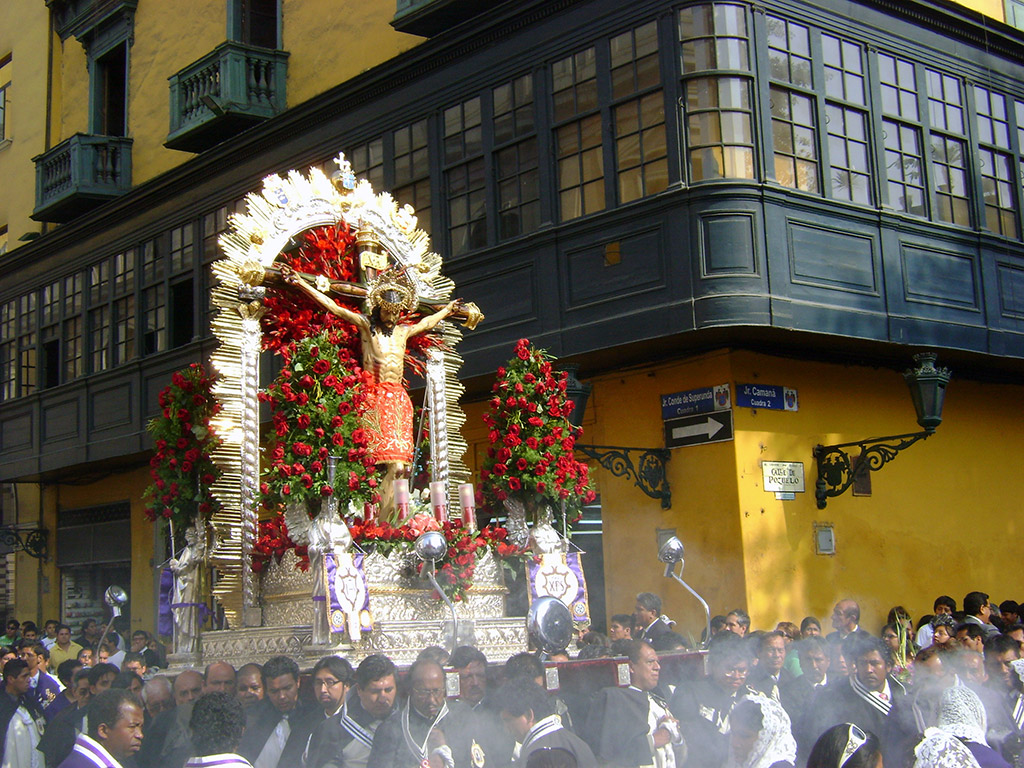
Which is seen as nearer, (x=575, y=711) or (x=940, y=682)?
(x=940, y=682)

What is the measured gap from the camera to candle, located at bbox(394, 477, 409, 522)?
27.6ft

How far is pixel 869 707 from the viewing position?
19.9 feet

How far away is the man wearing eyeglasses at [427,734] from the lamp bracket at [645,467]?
6645 mm

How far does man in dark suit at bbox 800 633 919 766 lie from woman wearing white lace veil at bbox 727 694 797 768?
93cm

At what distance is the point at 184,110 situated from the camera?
17734 mm

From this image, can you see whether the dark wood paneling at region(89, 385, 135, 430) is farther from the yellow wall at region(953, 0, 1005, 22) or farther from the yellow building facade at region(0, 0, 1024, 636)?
the yellow wall at region(953, 0, 1005, 22)

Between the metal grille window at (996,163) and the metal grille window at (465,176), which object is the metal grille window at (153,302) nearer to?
the metal grille window at (465,176)

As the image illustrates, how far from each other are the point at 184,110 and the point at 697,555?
10.4 meters

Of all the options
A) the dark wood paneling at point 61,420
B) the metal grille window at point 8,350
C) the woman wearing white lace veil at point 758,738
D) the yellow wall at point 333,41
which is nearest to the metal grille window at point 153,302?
the dark wood paneling at point 61,420

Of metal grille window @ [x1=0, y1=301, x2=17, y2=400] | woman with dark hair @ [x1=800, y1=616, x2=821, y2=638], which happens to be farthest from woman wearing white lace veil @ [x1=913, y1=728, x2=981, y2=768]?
metal grille window @ [x1=0, y1=301, x2=17, y2=400]

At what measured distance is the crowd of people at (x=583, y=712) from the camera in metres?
4.86

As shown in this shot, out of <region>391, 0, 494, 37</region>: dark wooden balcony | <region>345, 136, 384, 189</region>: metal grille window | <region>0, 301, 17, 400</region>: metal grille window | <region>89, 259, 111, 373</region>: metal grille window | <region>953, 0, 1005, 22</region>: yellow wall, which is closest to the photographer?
<region>391, 0, 494, 37</region>: dark wooden balcony

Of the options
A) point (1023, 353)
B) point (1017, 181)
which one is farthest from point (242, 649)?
point (1017, 181)

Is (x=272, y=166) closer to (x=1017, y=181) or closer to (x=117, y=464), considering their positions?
(x=117, y=464)
